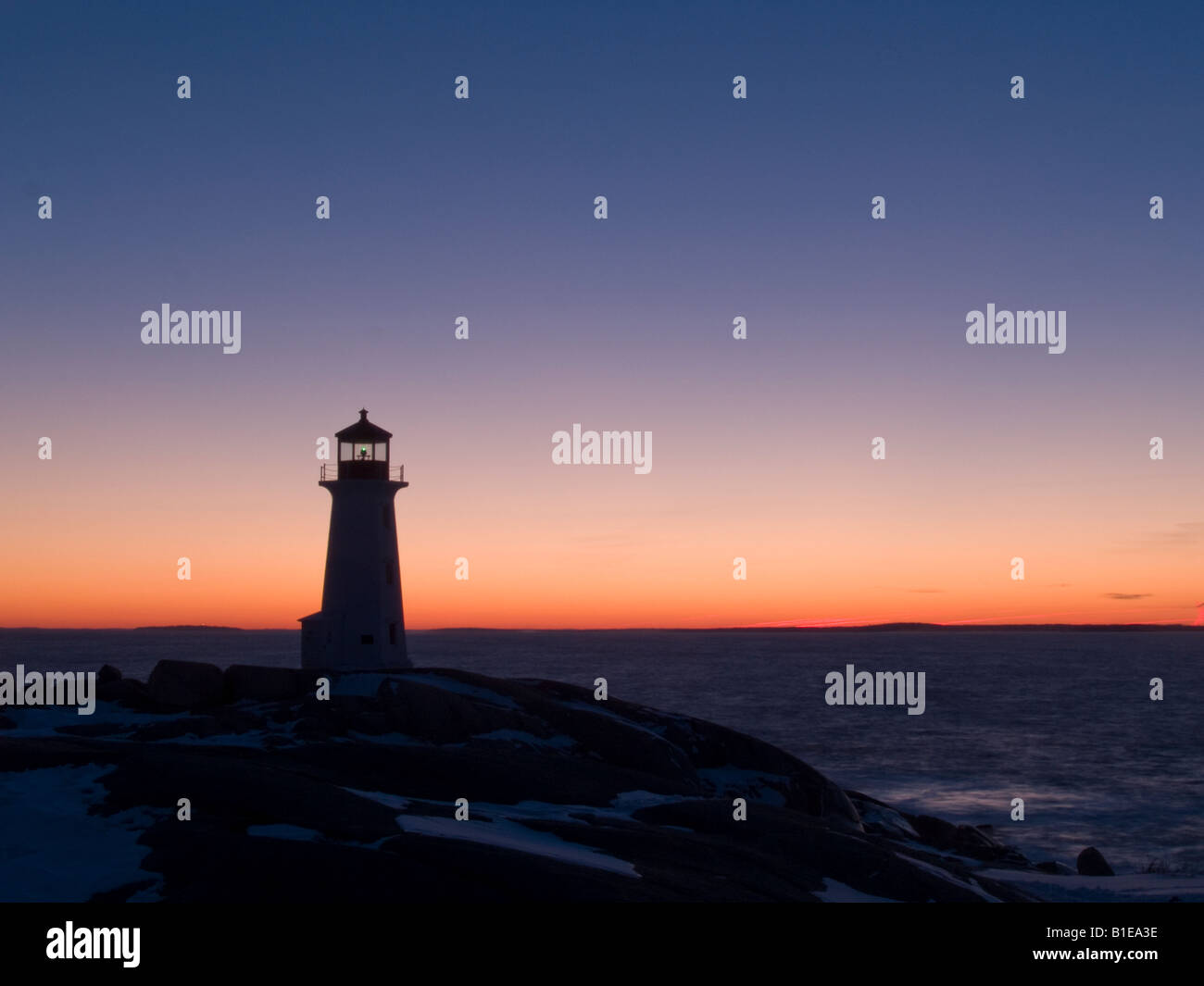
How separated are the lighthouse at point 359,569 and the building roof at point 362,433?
0.03 metres

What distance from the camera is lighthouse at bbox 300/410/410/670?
40781 millimetres

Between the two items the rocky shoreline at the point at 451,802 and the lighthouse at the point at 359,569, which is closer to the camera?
the rocky shoreline at the point at 451,802

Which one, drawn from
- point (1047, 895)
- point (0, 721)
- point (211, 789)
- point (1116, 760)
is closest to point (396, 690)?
point (0, 721)

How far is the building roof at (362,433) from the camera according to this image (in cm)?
4159

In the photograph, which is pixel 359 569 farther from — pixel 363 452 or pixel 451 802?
pixel 451 802

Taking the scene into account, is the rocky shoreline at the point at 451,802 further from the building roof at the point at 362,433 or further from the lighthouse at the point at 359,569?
the building roof at the point at 362,433

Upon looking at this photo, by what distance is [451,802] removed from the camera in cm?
2420

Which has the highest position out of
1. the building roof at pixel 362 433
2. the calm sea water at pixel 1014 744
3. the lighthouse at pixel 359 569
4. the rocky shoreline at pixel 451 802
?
the building roof at pixel 362 433

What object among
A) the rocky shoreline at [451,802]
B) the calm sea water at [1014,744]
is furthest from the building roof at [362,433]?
the calm sea water at [1014,744]

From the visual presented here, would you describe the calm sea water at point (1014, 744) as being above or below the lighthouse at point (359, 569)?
below

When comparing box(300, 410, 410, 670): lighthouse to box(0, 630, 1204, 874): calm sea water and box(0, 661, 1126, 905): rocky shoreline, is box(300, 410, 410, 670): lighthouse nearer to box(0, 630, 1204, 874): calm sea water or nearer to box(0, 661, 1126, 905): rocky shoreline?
box(0, 661, 1126, 905): rocky shoreline
